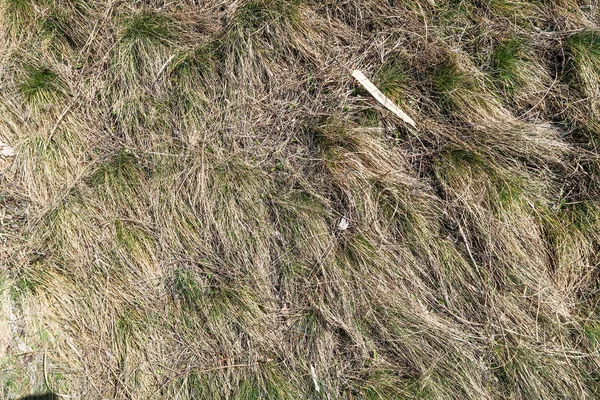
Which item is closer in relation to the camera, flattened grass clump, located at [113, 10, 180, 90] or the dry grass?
the dry grass

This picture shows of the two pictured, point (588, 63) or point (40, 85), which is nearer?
point (588, 63)

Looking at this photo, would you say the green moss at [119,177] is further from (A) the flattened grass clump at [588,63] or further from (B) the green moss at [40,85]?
(A) the flattened grass clump at [588,63]

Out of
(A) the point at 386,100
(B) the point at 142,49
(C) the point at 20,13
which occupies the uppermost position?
(C) the point at 20,13

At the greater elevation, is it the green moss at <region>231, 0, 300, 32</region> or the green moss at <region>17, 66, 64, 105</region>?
the green moss at <region>231, 0, 300, 32</region>

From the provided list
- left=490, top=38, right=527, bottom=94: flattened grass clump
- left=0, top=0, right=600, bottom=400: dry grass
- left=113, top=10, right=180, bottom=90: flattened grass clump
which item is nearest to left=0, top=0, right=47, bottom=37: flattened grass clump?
left=0, top=0, right=600, bottom=400: dry grass

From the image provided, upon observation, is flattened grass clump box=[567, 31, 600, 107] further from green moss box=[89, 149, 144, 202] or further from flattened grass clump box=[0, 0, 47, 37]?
flattened grass clump box=[0, 0, 47, 37]

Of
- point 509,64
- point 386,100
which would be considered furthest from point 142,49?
point 509,64

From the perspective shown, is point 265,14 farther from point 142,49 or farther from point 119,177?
point 119,177

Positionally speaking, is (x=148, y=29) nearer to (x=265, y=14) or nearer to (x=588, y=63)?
(x=265, y=14)

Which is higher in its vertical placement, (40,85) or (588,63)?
(40,85)
